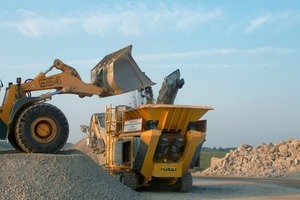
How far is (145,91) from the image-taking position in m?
17.1

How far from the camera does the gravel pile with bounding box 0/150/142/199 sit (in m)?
11.1

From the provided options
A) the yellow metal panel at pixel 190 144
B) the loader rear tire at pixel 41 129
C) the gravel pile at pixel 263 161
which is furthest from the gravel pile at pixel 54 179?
the gravel pile at pixel 263 161

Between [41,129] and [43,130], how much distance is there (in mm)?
55

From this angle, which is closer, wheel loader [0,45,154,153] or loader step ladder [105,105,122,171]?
wheel loader [0,45,154,153]

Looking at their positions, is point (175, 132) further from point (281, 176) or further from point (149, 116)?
point (281, 176)

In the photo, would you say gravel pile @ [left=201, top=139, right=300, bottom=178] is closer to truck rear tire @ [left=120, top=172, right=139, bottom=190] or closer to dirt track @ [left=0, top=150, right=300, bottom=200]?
truck rear tire @ [left=120, top=172, right=139, bottom=190]

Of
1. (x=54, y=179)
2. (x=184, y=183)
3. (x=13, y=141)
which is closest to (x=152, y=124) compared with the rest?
(x=184, y=183)

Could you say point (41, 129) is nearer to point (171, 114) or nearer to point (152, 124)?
point (152, 124)

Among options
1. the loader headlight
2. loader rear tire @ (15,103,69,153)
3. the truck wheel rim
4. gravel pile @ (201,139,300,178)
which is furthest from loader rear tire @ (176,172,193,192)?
gravel pile @ (201,139,300,178)

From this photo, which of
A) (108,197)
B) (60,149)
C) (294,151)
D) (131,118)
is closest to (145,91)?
(131,118)

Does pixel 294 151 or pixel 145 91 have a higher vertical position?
pixel 145 91

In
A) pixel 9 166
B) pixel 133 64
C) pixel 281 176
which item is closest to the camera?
pixel 9 166

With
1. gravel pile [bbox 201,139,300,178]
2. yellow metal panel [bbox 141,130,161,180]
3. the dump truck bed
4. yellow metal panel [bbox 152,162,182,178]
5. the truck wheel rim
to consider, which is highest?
the dump truck bed

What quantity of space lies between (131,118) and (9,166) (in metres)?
5.92
